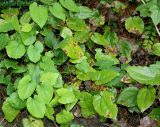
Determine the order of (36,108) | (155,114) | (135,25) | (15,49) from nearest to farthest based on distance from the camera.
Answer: (36,108) < (155,114) < (15,49) < (135,25)

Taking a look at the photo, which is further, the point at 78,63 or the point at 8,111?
the point at 78,63

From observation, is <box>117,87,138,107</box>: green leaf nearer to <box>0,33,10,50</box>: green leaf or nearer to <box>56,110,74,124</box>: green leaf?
<box>56,110,74,124</box>: green leaf

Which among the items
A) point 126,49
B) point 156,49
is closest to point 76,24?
point 126,49

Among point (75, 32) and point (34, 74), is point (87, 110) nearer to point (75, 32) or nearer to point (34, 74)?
point (34, 74)

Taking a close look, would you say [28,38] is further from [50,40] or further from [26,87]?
[26,87]

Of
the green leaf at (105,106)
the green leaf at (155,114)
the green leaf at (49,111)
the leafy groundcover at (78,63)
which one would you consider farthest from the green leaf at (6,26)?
the green leaf at (155,114)

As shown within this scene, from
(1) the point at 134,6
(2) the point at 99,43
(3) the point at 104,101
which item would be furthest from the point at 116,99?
(1) the point at 134,6

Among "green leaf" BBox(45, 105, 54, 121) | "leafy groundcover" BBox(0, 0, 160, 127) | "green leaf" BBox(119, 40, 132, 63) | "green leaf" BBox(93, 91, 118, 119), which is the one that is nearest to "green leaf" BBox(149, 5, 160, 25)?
"leafy groundcover" BBox(0, 0, 160, 127)

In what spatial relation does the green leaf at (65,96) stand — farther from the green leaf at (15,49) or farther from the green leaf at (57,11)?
the green leaf at (57,11)
